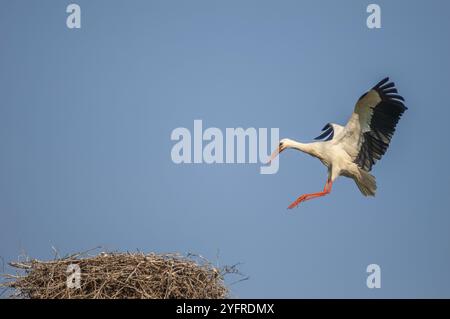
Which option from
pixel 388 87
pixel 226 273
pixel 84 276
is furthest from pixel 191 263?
pixel 388 87

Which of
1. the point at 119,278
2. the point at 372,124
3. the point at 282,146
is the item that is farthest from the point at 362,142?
the point at 119,278

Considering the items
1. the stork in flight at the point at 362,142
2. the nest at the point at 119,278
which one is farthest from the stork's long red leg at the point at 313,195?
the nest at the point at 119,278

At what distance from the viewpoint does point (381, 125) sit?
1101 centimetres

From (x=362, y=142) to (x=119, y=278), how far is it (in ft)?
16.9

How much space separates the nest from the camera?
7254mm

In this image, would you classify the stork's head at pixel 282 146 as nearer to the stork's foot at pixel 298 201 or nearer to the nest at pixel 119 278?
the stork's foot at pixel 298 201

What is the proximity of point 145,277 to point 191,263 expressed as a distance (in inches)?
20.7

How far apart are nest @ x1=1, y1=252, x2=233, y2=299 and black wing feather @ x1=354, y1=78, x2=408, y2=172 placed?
4265 mm

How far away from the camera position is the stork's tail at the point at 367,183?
1135 centimetres

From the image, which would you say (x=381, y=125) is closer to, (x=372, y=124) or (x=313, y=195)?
(x=372, y=124)

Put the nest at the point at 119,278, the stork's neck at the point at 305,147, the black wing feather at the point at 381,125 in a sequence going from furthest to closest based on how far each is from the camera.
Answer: the stork's neck at the point at 305,147, the black wing feather at the point at 381,125, the nest at the point at 119,278
